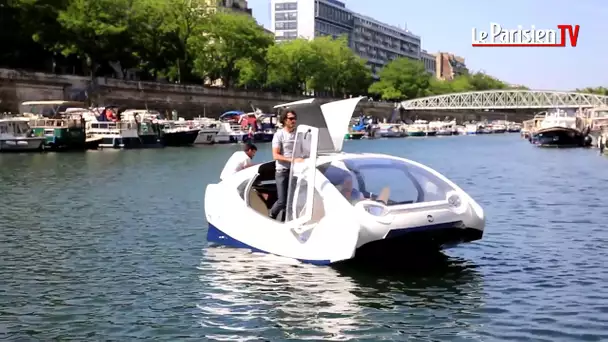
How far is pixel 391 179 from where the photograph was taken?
Result: 45.0 feet

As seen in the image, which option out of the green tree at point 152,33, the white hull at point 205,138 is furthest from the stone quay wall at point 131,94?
the white hull at point 205,138

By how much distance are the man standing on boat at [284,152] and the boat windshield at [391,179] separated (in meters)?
0.83

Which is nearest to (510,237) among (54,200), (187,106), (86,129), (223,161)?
(54,200)

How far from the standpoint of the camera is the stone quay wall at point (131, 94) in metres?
73.4

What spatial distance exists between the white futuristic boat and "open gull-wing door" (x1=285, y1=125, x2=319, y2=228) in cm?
1

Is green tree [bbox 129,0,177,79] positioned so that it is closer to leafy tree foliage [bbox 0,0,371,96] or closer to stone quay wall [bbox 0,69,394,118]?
leafy tree foliage [bbox 0,0,371,96]

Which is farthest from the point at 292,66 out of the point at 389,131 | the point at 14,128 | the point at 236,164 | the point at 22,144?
the point at 236,164

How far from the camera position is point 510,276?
1321 cm

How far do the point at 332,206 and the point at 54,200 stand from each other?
606 inches

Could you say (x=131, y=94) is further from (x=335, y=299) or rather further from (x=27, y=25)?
(x=335, y=299)

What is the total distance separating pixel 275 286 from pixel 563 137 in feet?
201

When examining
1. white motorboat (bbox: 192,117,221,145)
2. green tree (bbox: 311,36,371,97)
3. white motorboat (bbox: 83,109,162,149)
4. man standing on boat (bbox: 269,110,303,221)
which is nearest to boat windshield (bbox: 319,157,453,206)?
man standing on boat (bbox: 269,110,303,221)

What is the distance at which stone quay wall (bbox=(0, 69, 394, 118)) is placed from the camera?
73.4 meters

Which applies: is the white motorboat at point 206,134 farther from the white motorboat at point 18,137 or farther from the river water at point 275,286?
the river water at point 275,286
